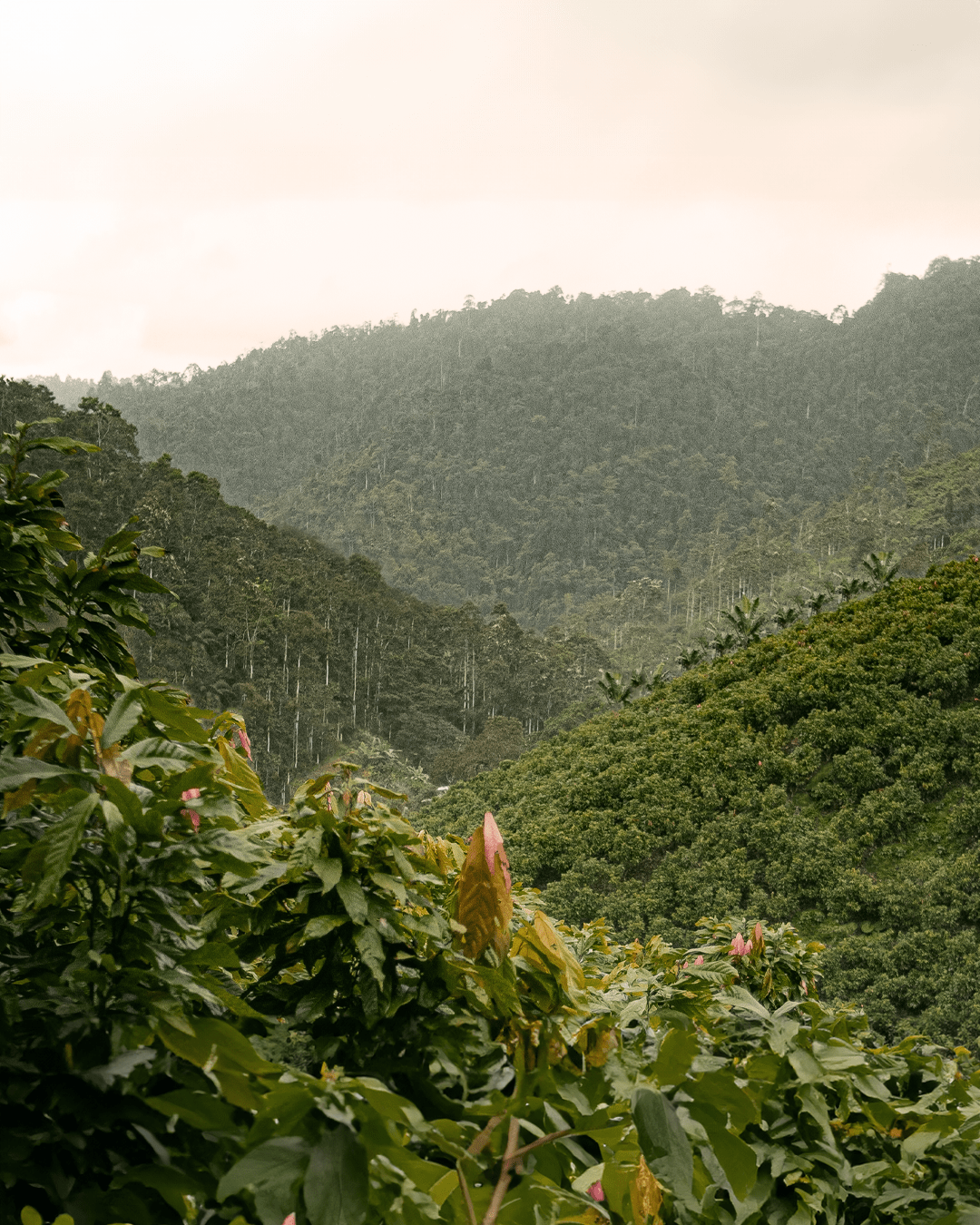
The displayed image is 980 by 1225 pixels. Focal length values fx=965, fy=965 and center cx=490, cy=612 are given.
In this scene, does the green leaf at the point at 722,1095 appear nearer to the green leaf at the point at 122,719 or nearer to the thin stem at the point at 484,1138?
the thin stem at the point at 484,1138

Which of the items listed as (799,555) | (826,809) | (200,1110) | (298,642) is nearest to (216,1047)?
(200,1110)

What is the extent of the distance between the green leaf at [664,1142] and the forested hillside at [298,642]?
2556 cm

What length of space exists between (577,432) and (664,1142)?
84.1 m

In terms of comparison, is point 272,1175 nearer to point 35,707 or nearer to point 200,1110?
point 200,1110

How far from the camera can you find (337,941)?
0.97 meters

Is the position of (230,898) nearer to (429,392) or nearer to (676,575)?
(676,575)

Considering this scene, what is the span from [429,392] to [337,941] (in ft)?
295

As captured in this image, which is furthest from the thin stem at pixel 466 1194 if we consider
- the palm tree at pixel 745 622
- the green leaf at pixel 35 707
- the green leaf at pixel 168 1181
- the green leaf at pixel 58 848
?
the palm tree at pixel 745 622

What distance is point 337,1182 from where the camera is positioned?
1.98ft

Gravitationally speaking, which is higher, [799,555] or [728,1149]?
[728,1149]

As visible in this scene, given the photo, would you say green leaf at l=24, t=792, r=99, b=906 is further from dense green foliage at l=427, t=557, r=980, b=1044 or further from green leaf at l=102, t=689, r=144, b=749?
dense green foliage at l=427, t=557, r=980, b=1044

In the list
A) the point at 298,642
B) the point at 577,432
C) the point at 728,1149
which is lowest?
the point at 298,642

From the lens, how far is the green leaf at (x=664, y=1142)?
0.72 metres

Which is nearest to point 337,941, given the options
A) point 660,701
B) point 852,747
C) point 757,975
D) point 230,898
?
point 230,898
